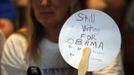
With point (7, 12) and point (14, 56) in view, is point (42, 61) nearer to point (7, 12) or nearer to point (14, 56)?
point (14, 56)

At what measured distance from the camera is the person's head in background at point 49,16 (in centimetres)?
108

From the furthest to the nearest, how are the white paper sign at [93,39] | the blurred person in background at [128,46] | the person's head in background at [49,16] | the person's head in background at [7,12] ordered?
the person's head in background at [7,12] → the blurred person in background at [128,46] → the person's head in background at [49,16] → the white paper sign at [93,39]

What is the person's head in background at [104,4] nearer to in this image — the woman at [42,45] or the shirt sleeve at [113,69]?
the woman at [42,45]

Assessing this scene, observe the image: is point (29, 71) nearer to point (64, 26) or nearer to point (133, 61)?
point (64, 26)

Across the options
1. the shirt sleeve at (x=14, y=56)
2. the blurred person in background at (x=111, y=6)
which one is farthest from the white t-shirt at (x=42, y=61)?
the blurred person in background at (x=111, y=6)

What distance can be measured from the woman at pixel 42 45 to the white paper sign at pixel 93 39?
0.10 m

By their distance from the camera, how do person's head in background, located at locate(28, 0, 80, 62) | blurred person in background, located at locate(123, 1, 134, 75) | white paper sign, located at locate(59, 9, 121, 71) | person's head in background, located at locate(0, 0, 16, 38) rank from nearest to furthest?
1. white paper sign, located at locate(59, 9, 121, 71)
2. person's head in background, located at locate(28, 0, 80, 62)
3. blurred person in background, located at locate(123, 1, 134, 75)
4. person's head in background, located at locate(0, 0, 16, 38)

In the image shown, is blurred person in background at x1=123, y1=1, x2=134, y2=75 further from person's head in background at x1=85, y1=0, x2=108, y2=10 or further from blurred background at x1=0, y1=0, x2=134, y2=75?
person's head in background at x1=85, y1=0, x2=108, y2=10

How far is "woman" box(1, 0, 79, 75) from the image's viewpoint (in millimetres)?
1093

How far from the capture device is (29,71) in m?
1.15

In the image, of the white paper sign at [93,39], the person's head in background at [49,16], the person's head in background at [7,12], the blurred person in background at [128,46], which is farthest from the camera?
the person's head in background at [7,12]

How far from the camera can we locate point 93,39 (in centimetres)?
97

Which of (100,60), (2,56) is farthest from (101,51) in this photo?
(2,56)

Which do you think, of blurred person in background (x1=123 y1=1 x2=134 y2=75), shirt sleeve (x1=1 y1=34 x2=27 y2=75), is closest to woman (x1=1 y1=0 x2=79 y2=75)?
shirt sleeve (x1=1 y1=34 x2=27 y2=75)
